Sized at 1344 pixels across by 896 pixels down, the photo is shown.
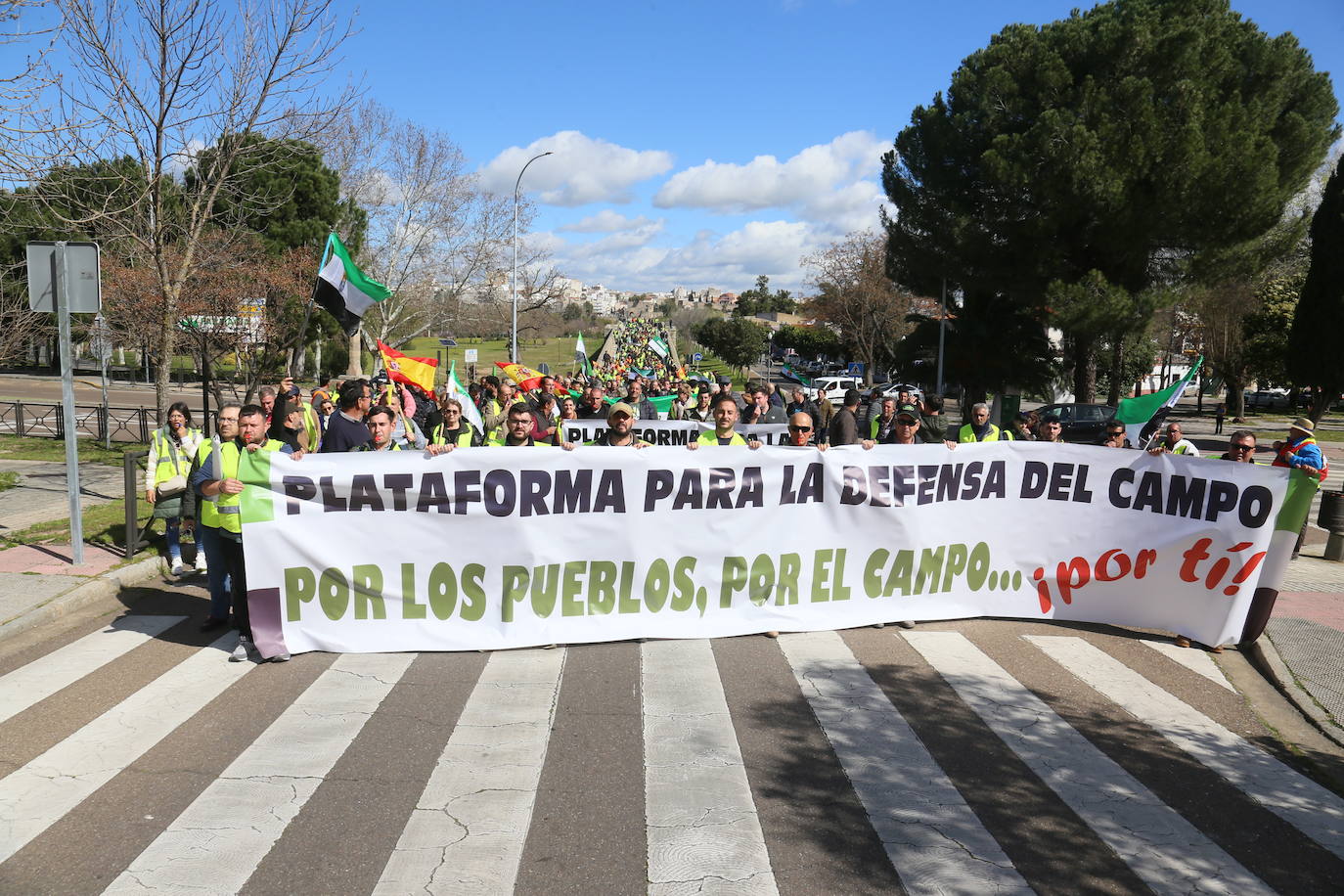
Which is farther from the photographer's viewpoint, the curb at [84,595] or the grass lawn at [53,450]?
the grass lawn at [53,450]

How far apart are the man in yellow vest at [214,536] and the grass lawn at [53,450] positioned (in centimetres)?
1068

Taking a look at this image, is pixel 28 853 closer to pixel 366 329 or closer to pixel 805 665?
pixel 805 665

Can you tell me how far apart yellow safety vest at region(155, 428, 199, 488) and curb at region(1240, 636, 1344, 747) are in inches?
354

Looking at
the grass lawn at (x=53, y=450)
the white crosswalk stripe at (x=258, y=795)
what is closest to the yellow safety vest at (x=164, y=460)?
the white crosswalk stripe at (x=258, y=795)

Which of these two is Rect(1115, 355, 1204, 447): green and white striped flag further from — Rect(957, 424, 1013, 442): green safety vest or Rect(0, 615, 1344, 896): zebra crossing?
Rect(0, 615, 1344, 896): zebra crossing

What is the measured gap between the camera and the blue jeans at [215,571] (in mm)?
6671

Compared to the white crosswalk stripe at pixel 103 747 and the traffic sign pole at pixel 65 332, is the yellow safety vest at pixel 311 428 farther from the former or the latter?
the white crosswalk stripe at pixel 103 747

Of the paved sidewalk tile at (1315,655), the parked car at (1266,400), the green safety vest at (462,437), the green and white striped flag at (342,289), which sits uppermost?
the green and white striped flag at (342,289)

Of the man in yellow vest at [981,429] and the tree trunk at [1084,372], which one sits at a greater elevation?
the tree trunk at [1084,372]

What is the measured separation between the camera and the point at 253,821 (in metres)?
4.18

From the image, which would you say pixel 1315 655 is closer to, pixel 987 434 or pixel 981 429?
pixel 987 434

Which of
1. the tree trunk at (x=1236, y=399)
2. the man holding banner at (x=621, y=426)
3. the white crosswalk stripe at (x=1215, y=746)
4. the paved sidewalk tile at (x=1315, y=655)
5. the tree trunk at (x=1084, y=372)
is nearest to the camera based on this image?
the white crosswalk stripe at (x=1215, y=746)

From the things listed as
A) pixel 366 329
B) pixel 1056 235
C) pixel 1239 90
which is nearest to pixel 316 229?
pixel 366 329

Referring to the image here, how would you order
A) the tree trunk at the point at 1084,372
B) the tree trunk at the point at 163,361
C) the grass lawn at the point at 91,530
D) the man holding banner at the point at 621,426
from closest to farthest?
1. the man holding banner at the point at 621,426
2. the grass lawn at the point at 91,530
3. the tree trunk at the point at 163,361
4. the tree trunk at the point at 1084,372
